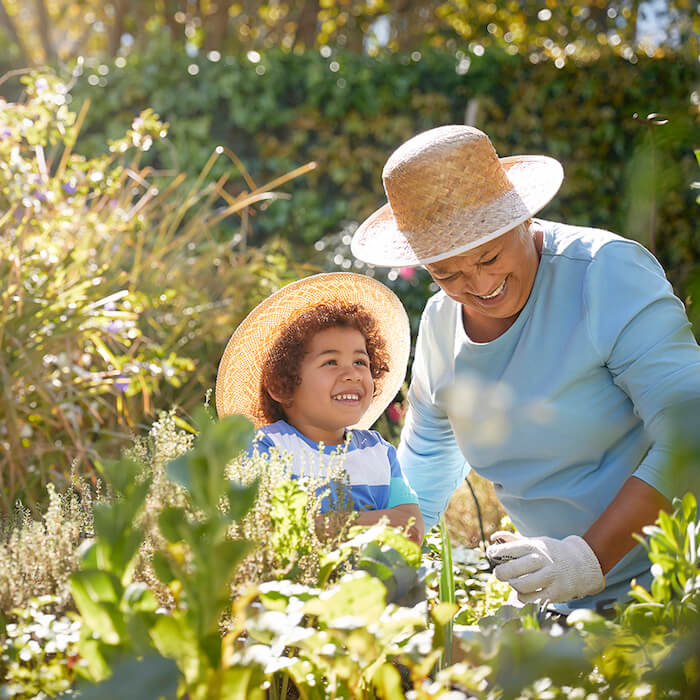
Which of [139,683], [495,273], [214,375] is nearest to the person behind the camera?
[139,683]

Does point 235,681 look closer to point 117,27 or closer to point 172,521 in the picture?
point 172,521

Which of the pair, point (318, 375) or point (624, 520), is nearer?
point (624, 520)

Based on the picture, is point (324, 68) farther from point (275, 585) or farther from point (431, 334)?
point (275, 585)

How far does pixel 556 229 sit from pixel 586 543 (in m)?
0.83

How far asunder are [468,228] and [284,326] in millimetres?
688

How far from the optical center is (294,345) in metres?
2.21

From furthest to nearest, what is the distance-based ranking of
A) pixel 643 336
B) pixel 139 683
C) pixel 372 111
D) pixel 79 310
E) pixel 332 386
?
pixel 372 111
pixel 79 310
pixel 332 386
pixel 643 336
pixel 139 683

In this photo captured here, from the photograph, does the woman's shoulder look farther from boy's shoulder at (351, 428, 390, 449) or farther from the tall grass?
the tall grass

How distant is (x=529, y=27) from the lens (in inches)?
379

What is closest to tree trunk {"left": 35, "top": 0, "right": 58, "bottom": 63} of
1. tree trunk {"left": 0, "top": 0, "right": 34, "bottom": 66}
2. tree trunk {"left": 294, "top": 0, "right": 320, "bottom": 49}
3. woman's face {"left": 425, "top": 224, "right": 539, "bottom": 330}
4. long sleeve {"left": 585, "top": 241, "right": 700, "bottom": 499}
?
tree trunk {"left": 0, "top": 0, "right": 34, "bottom": 66}

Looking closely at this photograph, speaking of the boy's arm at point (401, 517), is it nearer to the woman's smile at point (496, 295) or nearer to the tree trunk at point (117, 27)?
the woman's smile at point (496, 295)

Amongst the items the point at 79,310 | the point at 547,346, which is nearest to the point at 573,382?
the point at 547,346

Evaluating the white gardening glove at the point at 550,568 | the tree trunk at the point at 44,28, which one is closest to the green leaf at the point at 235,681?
the white gardening glove at the point at 550,568

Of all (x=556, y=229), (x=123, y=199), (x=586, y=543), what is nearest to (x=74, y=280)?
(x=123, y=199)
